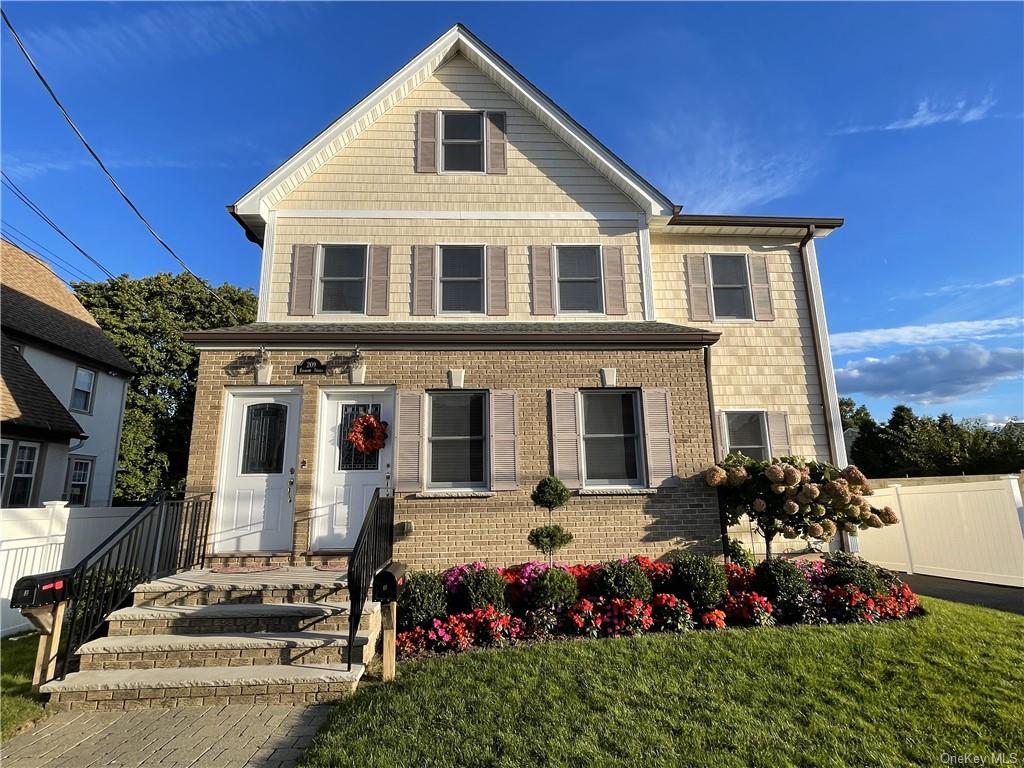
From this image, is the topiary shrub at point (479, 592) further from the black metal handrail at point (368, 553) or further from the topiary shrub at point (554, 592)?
the black metal handrail at point (368, 553)

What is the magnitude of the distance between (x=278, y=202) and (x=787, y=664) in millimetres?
9896

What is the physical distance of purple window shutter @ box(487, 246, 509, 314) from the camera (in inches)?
351

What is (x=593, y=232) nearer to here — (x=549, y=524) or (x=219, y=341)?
(x=549, y=524)

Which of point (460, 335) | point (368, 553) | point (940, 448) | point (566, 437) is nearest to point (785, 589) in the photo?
point (566, 437)

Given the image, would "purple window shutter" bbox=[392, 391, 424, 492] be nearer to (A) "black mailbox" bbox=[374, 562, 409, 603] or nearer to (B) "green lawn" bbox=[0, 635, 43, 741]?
(A) "black mailbox" bbox=[374, 562, 409, 603]

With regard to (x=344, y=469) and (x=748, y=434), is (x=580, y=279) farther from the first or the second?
(x=344, y=469)

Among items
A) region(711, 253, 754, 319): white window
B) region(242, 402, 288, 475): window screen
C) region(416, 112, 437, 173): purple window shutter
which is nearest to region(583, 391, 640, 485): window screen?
region(711, 253, 754, 319): white window

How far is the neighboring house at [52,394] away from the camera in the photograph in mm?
11367

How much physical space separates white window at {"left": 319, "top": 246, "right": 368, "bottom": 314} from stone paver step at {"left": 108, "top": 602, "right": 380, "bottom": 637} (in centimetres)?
509

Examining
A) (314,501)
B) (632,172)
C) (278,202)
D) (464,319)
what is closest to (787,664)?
(314,501)

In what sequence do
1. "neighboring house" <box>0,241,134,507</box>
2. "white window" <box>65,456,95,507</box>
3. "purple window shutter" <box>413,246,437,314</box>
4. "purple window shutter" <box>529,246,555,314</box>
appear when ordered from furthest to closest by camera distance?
"white window" <box>65,456,95,507</box> → "neighboring house" <box>0,241,134,507</box> → "purple window shutter" <box>529,246,555,314</box> → "purple window shutter" <box>413,246,437,314</box>

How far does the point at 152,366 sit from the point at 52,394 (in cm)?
754

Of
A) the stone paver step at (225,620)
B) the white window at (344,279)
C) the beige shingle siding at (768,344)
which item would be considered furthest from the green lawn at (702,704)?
the white window at (344,279)

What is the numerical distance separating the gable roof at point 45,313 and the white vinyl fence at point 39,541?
7.59m
